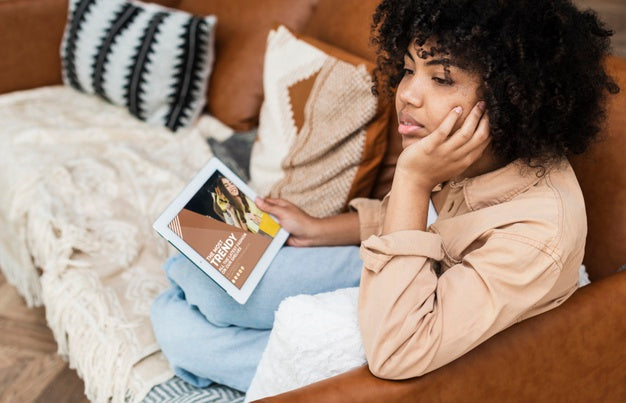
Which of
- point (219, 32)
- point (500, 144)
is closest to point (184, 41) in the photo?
point (219, 32)

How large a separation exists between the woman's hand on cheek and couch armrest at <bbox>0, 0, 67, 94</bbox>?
1.62 metres

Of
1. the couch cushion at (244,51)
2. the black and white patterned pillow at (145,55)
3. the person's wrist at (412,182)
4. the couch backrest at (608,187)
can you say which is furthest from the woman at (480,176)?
the black and white patterned pillow at (145,55)

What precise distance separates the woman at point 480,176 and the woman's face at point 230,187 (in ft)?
1.17

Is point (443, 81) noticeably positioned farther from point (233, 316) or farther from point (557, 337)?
point (233, 316)

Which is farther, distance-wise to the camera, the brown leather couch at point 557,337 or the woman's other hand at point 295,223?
the woman's other hand at point 295,223

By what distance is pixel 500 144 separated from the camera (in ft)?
3.05

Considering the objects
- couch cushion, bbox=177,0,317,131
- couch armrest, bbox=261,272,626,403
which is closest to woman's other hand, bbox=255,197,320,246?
couch armrest, bbox=261,272,626,403

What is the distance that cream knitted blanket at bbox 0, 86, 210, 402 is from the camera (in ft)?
4.02

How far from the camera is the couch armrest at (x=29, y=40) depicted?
2.05 metres

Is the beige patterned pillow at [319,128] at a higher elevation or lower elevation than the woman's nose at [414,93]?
lower

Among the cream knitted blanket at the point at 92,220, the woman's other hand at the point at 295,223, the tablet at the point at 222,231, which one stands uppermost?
the tablet at the point at 222,231

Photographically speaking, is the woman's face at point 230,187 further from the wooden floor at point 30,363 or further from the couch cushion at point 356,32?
the wooden floor at point 30,363

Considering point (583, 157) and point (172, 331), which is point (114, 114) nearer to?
point (172, 331)

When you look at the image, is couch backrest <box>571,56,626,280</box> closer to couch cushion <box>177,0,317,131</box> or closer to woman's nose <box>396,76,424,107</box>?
woman's nose <box>396,76,424,107</box>
